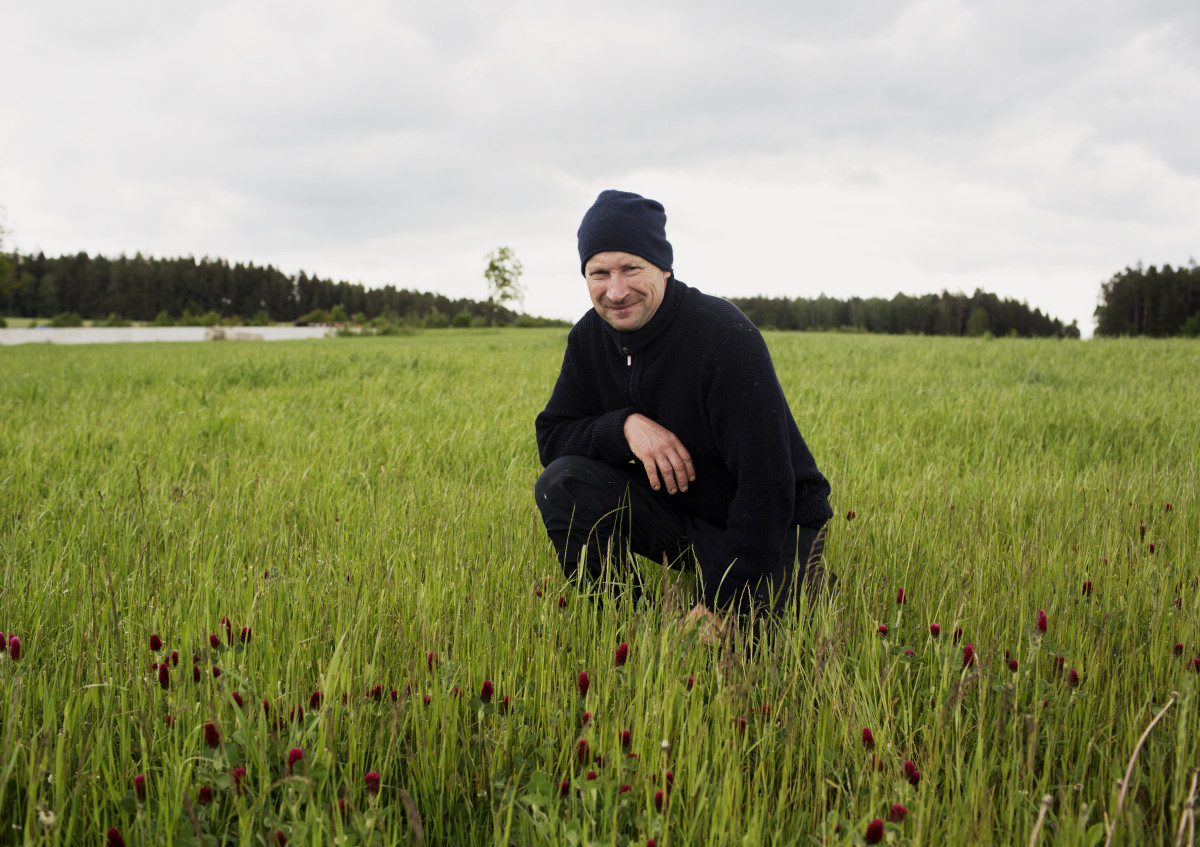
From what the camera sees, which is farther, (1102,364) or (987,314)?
(987,314)

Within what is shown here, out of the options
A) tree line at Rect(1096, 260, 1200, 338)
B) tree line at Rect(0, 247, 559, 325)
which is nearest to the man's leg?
tree line at Rect(0, 247, 559, 325)

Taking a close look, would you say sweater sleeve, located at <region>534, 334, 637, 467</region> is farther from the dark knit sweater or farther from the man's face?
the man's face

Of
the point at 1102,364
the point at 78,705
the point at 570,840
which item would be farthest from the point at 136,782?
the point at 1102,364

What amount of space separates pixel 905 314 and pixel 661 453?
120 m

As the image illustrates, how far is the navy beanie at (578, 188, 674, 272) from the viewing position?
264 cm

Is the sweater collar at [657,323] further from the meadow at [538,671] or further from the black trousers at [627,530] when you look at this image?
the meadow at [538,671]

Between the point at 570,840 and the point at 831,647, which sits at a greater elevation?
the point at 831,647

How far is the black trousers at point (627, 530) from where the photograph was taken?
105 inches

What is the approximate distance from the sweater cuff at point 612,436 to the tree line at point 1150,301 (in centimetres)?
8852

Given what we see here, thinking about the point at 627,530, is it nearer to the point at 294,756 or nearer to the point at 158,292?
the point at 294,756

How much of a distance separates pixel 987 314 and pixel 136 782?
11371cm

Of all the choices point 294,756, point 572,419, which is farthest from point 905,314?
point 294,756

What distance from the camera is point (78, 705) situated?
173cm

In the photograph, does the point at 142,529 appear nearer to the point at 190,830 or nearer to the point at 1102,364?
the point at 190,830
